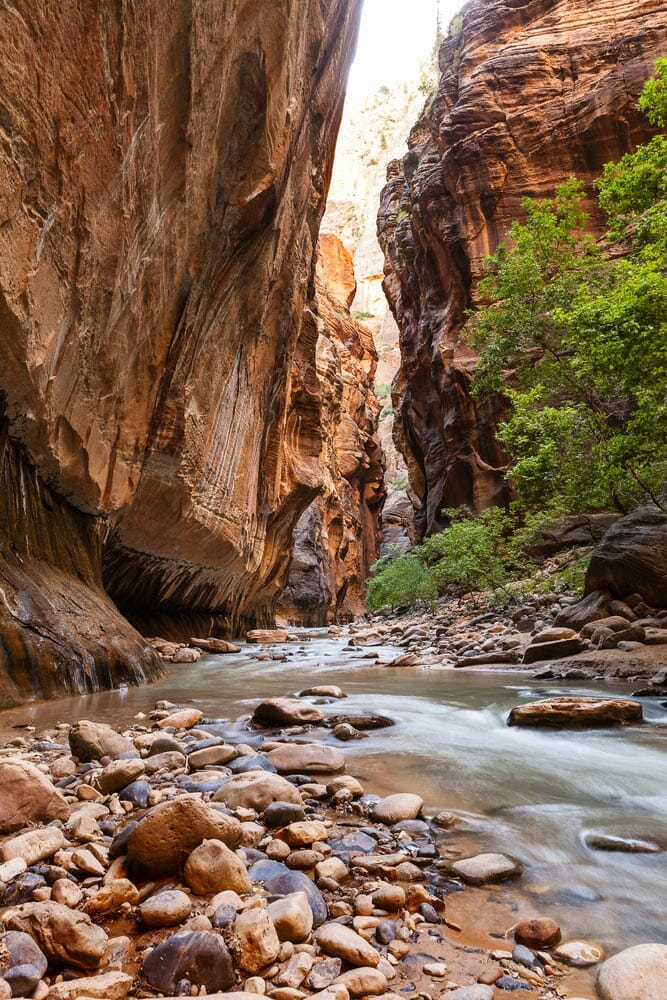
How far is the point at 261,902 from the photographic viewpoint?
166 centimetres

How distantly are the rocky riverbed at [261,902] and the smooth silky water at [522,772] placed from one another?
182 mm

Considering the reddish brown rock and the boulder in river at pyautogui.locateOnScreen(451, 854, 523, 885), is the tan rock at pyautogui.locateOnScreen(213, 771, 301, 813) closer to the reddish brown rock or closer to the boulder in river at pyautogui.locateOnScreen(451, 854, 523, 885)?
the boulder in river at pyautogui.locateOnScreen(451, 854, 523, 885)

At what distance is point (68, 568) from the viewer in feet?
22.6

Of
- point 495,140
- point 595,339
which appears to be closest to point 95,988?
point 595,339

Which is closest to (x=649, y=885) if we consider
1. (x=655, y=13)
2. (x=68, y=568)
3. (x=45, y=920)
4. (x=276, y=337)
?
(x=45, y=920)

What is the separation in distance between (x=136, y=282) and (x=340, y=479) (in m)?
32.8

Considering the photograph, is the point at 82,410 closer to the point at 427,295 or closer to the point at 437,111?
the point at 427,295

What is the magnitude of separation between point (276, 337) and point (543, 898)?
13.2 m

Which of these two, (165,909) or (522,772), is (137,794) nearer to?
(165,909)

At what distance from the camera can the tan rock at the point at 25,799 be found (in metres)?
2.10

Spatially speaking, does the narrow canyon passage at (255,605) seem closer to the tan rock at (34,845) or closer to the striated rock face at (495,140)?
the tan rock at (34,845)

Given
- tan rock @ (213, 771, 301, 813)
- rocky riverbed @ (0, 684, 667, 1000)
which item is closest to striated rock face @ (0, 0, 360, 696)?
tan rock @ (213, 771, 301, 813)

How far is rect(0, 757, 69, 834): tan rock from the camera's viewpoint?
6.89ft

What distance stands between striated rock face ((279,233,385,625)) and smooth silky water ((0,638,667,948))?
20.5 m
